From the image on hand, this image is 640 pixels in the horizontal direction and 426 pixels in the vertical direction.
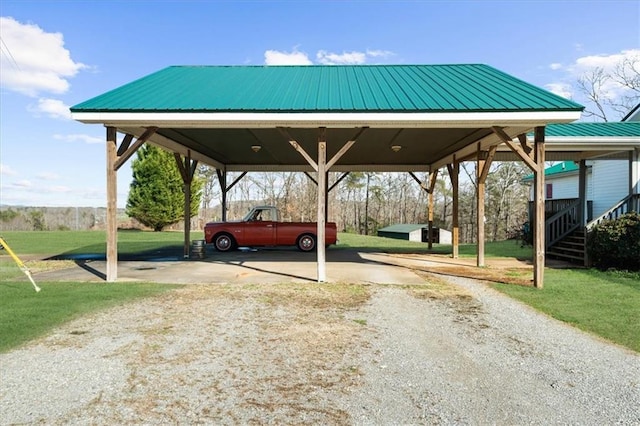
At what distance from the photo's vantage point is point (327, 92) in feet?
31.7

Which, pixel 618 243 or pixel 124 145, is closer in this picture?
pixel 124 145

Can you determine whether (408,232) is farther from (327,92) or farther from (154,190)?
(327,92)

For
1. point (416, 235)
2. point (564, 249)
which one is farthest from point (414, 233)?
point (564, 249)

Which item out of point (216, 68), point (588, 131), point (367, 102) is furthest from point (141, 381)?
point (588, 131)

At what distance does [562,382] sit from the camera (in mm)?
3793

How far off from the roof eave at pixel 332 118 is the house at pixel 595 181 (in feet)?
14.2

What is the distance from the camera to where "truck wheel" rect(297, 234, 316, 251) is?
1579cm

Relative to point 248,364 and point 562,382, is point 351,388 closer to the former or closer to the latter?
point 248,364

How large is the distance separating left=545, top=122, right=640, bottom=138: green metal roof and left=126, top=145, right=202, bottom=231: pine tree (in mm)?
23350

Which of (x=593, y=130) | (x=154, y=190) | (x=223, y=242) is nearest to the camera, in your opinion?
(x=593, y=130)

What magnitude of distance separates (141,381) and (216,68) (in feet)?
34.9

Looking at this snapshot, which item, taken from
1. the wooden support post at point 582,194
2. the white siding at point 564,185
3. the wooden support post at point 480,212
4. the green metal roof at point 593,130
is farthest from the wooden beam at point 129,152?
the white siding at point 564,185

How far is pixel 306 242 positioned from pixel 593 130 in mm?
9927

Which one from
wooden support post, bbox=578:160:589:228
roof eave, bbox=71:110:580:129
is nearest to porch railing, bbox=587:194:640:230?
wooden support post, bbox=578:160:589:228
